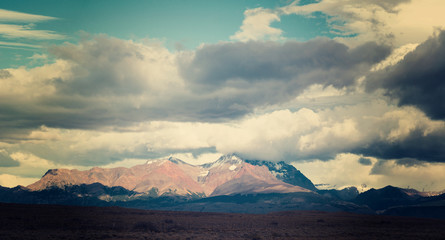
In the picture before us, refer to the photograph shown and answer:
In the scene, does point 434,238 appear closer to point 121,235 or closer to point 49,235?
point 121,235

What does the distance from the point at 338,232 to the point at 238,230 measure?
3806cm

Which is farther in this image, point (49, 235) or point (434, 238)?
point (434, 238)

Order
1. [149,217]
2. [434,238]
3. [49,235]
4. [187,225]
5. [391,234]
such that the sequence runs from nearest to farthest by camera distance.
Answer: [49,235] < [434,238] < [391,234] < [187,225] < [149,217]

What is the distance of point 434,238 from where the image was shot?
5197 inches

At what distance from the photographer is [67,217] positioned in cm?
15962

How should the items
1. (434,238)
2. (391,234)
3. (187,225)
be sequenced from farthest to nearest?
1. (187,225)
2. (391,234)
3. (434,238)

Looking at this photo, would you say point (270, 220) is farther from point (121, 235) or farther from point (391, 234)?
point (121, 235)

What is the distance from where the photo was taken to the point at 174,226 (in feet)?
537

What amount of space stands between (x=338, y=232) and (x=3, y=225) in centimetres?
12044

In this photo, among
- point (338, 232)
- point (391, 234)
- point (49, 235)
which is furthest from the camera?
point (338, 232)

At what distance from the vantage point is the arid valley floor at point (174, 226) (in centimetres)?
13300

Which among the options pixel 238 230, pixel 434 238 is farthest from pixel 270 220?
pixel 434 238

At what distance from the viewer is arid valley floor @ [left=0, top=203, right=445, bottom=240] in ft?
436

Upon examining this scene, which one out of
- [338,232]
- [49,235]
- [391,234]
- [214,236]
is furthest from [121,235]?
[391,234]
